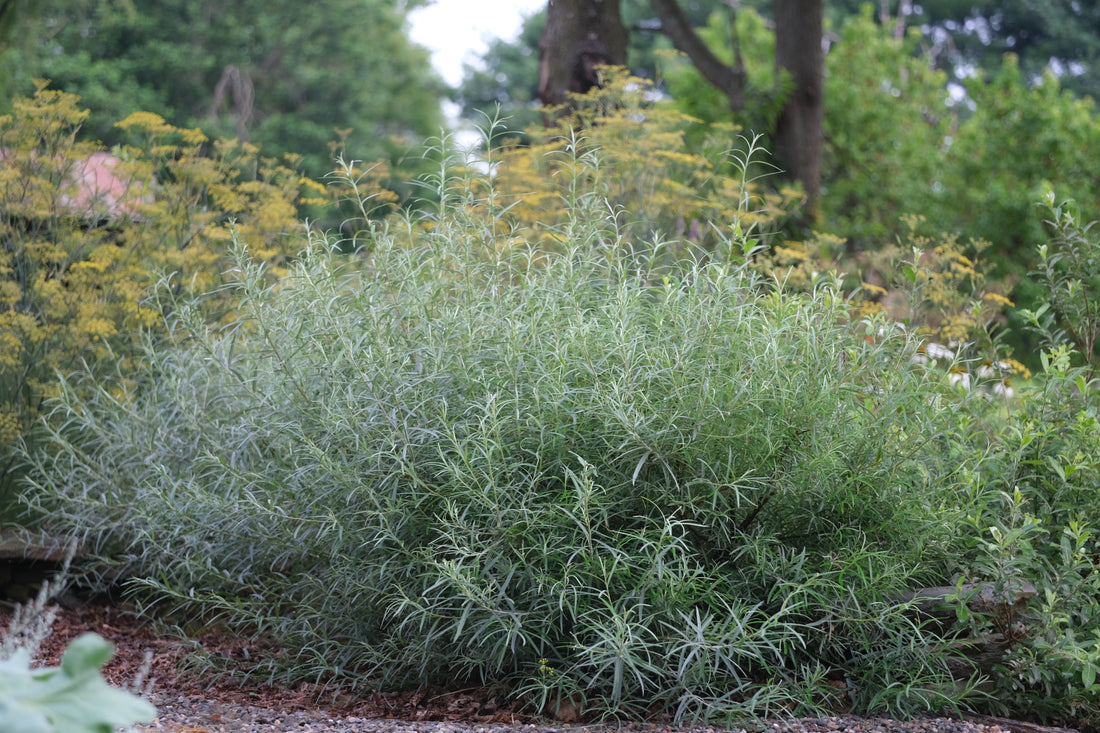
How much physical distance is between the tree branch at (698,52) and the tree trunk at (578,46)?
1.22 m

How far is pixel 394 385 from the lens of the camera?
326 centimetres

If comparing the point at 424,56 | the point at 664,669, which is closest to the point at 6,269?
the point at 664,669

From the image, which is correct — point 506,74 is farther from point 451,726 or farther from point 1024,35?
point 451,726

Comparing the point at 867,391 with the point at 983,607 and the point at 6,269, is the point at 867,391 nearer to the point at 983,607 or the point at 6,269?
the point at 983,607

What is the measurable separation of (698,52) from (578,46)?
1.91 meters

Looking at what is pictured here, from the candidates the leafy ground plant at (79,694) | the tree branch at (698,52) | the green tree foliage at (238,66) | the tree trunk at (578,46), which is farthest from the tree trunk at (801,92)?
the green tree foliage at (238,66)

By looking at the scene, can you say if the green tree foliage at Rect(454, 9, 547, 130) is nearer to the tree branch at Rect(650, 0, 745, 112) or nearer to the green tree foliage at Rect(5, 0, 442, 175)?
the green tree foliage at Rect(5, 0, 442, 175)

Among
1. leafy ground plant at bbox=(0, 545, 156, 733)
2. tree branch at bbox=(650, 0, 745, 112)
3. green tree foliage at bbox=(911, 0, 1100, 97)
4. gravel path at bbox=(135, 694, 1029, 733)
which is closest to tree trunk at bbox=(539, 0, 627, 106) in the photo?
tree branch at bbox=(650, 0, 745, 112)

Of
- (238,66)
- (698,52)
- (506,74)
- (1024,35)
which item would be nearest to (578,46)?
(698,52)

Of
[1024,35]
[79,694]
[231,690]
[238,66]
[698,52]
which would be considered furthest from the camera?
[1024,35]

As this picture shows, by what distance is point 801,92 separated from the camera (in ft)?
32.8

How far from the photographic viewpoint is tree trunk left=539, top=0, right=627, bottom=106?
28.4 ft

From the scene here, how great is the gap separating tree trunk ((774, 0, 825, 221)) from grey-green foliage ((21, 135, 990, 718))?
6.93 m

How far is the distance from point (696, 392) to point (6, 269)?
4.23 metres
